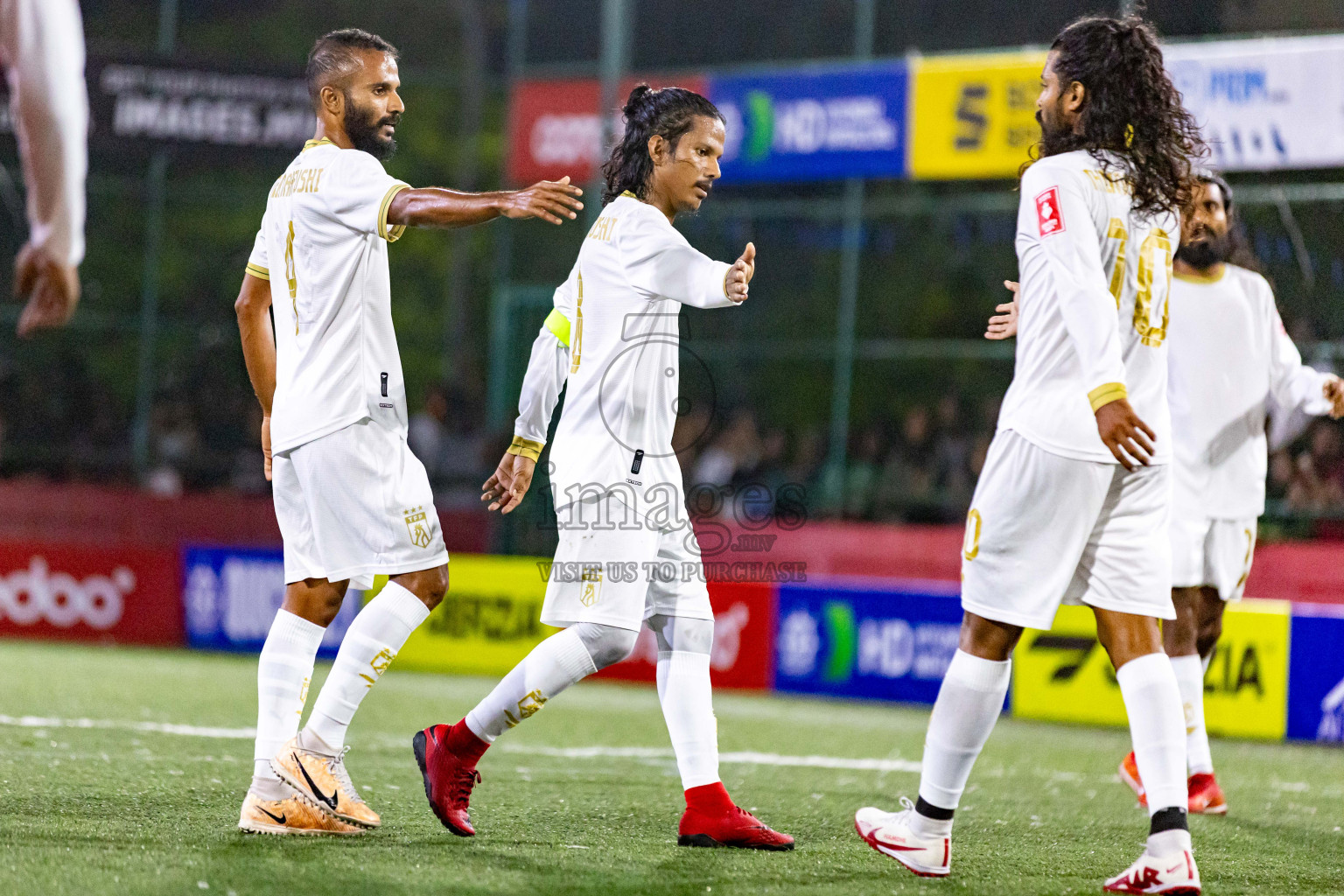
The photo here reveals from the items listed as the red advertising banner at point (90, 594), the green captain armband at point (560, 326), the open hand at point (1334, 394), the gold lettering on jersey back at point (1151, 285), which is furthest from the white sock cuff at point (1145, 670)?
the red advertising banner at point (90, 594)

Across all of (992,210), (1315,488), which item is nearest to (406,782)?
(1315,488)

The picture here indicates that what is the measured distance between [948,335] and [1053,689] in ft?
28.4

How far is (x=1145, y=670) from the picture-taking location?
4.32 meters

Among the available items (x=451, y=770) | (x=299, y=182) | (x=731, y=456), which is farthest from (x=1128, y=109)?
(x=731, y=456)

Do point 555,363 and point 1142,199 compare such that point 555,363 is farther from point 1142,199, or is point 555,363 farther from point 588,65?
point 588,65

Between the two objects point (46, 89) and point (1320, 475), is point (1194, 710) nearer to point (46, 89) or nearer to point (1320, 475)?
point (46, 89)

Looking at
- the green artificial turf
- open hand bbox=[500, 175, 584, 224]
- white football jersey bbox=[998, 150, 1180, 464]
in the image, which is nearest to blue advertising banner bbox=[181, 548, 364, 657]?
the green artificial turf

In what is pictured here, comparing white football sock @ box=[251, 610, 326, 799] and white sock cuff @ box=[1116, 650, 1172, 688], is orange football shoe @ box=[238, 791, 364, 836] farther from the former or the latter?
A: white sock cuff @ box=[1116, 650, 1172, 688]

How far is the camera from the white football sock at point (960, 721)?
440cm

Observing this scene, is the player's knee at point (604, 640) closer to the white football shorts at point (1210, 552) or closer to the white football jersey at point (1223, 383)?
the white football shorts at point (1210, 552)

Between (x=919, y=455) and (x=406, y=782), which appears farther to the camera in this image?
(x=919, y=455)

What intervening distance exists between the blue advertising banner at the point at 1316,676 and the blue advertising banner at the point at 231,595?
21.9 feet

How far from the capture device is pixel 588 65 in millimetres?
17938

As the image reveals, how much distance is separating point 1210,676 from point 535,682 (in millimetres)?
5674
